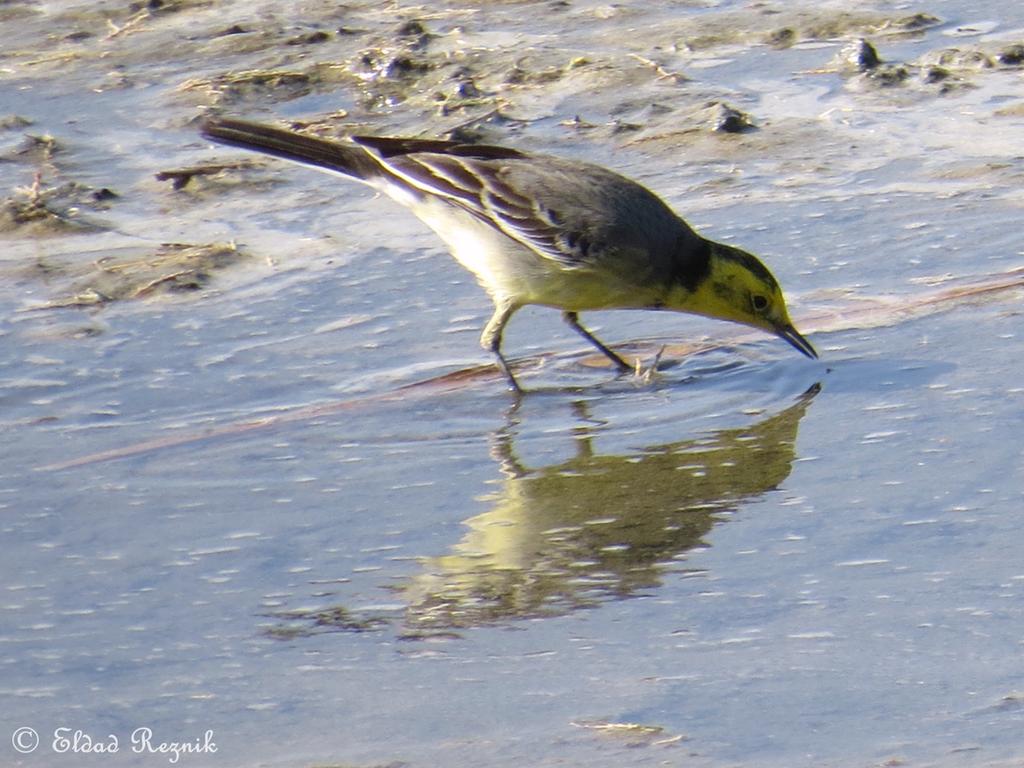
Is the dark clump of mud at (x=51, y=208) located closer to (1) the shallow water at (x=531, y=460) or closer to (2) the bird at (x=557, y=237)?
(1) the shallow water at (x=531, y=460)

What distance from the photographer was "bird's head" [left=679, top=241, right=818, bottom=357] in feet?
22.2

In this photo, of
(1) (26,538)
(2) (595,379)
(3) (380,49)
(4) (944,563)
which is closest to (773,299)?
(2) (595,379)

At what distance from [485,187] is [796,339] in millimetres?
1364

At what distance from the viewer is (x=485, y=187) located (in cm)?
732

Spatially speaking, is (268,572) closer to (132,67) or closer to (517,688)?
(517,688)

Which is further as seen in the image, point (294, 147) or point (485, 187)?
point (294, 147)

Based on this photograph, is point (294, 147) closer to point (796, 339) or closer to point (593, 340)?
point (593, 340)

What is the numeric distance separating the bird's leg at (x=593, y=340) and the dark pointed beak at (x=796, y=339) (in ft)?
1.76

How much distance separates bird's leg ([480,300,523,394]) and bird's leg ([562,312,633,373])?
0.77 ft

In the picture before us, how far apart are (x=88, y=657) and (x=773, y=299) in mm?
3044

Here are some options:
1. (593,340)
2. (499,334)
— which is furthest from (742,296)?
(499,334)

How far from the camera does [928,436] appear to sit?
18.8 ft

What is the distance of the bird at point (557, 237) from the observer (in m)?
6.96

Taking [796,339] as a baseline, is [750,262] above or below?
above
